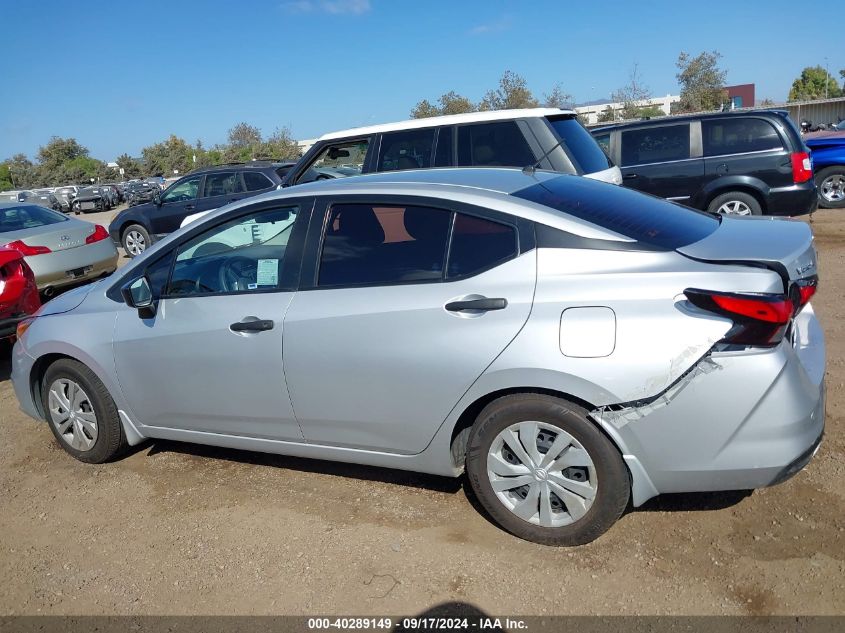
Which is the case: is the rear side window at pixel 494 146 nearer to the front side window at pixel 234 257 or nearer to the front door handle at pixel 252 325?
the front side window at pixel 234 257

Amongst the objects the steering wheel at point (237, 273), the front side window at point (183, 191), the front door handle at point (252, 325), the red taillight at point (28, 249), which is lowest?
the front door handle at point (252, 325)

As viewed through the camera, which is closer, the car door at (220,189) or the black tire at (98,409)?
the black tire at (98,409)

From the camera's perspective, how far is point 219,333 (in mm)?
3756

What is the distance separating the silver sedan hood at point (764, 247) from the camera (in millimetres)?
2934

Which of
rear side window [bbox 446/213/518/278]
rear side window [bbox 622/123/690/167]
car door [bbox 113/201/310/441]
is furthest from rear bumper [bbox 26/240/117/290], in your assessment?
rear side window [bbox 622/123/690/167]

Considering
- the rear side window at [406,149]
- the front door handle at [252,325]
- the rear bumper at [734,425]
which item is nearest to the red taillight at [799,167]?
the rear side window at [406,149]

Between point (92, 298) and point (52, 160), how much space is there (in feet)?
270

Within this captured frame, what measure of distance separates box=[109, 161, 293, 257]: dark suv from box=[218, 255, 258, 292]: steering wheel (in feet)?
24.9

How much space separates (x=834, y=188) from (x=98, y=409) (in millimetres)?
13050

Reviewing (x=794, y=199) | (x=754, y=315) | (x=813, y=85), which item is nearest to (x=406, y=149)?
(x=754, y=315)

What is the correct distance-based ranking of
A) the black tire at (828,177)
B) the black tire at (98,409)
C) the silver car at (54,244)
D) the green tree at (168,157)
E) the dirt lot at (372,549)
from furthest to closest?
the green tree at (168,157)
the black tire at (828,177)
the silver car at (54,244)
the black tire at (98,409)
the dirt lot at (372,549)

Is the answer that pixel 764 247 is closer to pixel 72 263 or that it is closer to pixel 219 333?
pixel 219 333

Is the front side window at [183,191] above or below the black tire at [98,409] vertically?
above

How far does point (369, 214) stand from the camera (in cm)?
361
